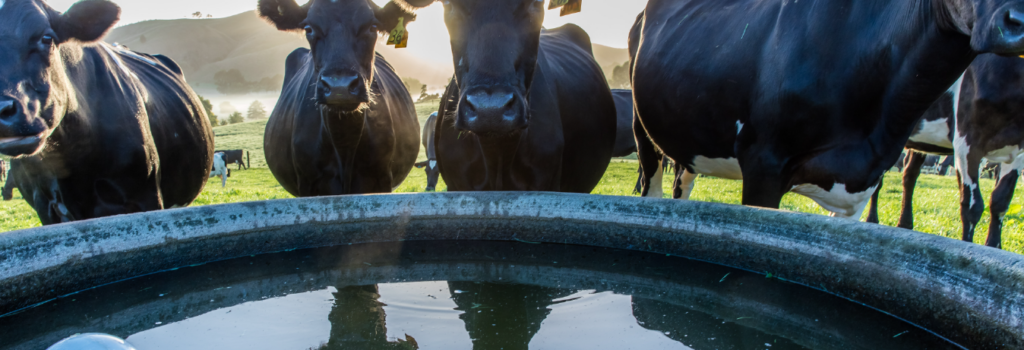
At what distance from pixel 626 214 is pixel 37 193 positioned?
133 inches

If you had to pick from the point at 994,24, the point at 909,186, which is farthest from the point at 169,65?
the point at 909,186

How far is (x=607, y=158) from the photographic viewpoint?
16.4 ft

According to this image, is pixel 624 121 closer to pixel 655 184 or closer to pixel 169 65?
pixel 655 184

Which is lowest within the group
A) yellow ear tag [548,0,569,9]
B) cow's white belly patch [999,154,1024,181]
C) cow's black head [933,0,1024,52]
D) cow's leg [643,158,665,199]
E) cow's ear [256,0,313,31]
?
cow's leg [643,158,665,199]

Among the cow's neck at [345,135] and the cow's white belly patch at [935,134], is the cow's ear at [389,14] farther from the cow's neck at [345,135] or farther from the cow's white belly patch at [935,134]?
the cow's white belly patch at [935,134]

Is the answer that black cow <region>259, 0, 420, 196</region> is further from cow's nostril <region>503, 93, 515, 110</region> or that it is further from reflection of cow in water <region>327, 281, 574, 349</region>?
reflection of cow in water <region>327, 281, 574, 349</region>

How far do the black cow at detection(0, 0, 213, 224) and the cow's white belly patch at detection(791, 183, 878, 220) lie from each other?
381 centimetres

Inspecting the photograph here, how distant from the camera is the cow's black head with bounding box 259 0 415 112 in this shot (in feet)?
12.4

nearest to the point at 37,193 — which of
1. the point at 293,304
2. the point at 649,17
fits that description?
the point at 293,304

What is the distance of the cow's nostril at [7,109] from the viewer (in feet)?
7.94

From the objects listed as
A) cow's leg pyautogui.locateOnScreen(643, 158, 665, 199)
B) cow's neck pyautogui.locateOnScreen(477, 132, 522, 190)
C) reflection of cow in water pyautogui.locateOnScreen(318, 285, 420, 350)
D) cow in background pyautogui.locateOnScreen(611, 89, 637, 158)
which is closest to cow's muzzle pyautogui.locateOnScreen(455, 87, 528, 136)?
cow's neck pyautogui.locateOnScreen(477, 132, 522, 190)

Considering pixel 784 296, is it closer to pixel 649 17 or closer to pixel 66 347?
pixel 66 347

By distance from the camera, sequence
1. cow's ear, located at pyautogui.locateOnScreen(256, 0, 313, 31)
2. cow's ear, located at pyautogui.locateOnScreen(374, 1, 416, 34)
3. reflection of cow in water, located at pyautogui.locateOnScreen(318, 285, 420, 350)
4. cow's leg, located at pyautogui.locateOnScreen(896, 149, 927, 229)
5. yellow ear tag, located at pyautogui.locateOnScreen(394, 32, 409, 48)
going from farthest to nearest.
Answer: cow's leg, located at pyautogui.locateOnScreen(896, 149, 927, 229)
yellow ear tag, located at pyautogui.locateOnScreen(394, 32, 409, 48)
cow's ear, located at pyautogui.locateOnScreen(256, 0, 313, 31)
cow's ear, located at pyautogui.locateOnScreen(374, 1, 416, 34)
reflection of cow in water, located at pyautogui.locateOnScreen(318, 285, 420, 350)

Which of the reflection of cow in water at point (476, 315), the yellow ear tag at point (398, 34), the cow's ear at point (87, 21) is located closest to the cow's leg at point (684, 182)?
the yellow ear tag at point (398, 34)
